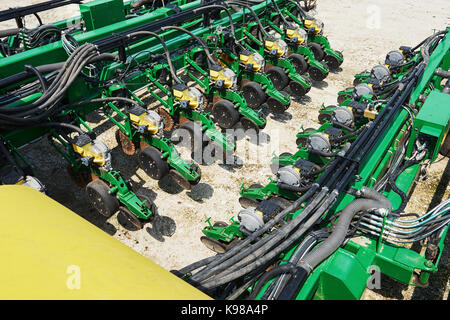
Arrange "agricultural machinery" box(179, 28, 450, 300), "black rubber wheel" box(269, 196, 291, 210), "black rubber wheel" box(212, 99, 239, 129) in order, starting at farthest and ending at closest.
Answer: "black rubber wheel" box(212, 99, 239, 129) → "black rubber wheel" box(269, 196, 291, 210) → "agricultural machinery" box(179, 28, 450, 300)

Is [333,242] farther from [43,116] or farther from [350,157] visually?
[43,116]

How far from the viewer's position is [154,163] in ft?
19.0

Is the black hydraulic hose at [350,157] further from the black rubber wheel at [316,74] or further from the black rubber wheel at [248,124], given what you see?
the black rubber wheel at [316,74]

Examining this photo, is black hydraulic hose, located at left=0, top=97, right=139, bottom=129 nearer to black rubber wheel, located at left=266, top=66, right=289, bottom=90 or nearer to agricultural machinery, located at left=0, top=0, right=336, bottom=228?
agricultural machinery, located at left=0, top=0, right=336, bottom=228

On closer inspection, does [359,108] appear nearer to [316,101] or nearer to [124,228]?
[316,101]

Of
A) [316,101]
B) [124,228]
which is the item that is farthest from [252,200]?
[316,101]

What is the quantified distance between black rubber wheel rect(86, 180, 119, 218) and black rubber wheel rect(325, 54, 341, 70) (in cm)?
733

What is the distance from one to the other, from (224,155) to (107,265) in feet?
16.4

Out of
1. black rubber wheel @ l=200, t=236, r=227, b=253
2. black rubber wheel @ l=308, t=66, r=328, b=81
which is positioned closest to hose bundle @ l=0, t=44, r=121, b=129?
black rubber wheel @ l=200, t=236, r=227, b=253

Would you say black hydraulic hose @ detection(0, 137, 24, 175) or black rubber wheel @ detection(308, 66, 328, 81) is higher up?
black hydraulic hose @ detection(0, 137, 24, 175)

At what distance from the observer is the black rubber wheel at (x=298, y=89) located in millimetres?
8367

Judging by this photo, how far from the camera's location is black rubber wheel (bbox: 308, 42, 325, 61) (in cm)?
970

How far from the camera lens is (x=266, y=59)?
8.67m

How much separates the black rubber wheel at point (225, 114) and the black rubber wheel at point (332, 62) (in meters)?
4.27
